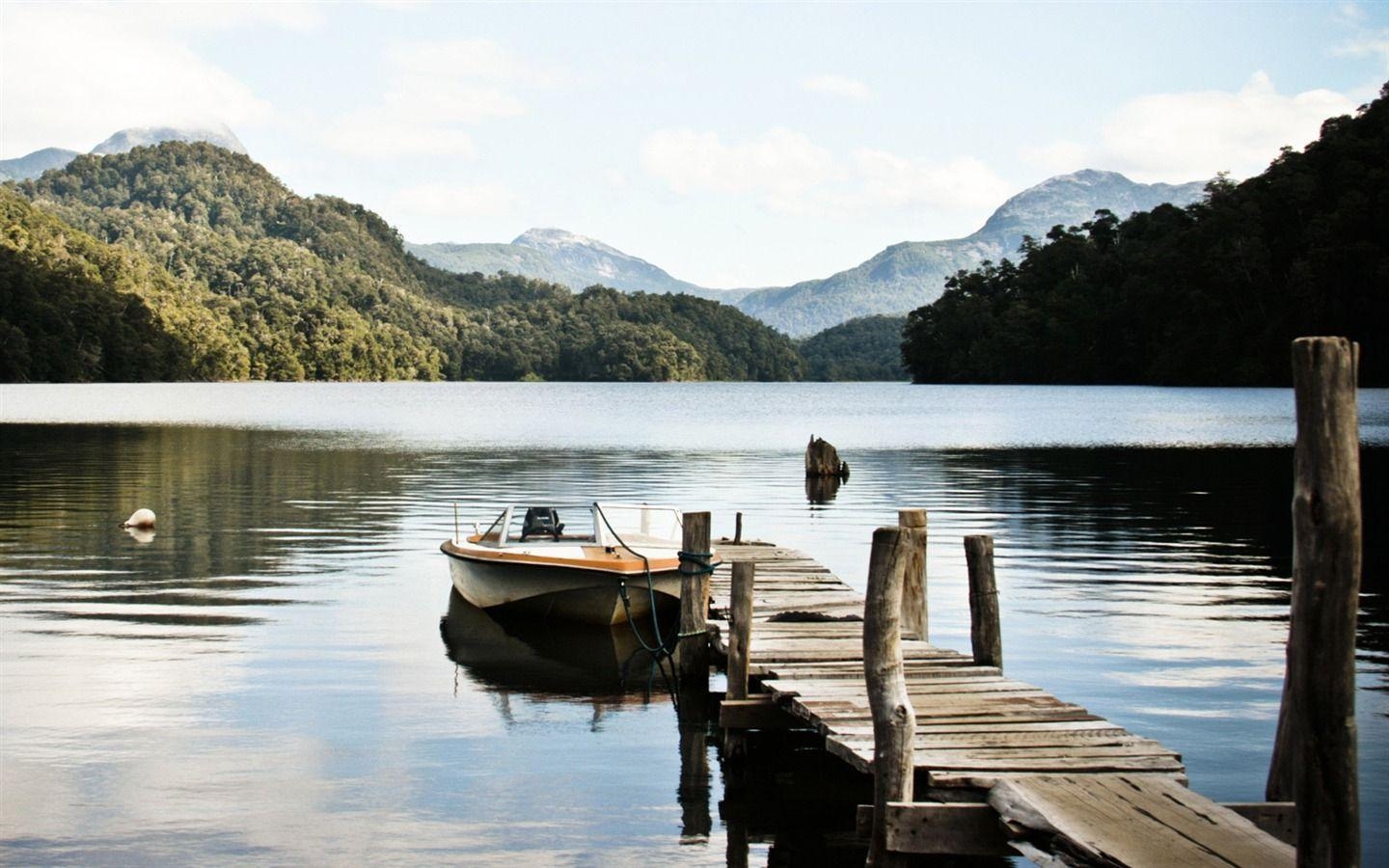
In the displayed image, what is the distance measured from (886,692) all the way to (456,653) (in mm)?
10172

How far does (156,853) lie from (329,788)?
1.94 m

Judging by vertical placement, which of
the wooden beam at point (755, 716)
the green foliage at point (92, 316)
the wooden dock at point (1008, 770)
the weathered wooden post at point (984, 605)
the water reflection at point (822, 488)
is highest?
the green foliage at point (92, 316)

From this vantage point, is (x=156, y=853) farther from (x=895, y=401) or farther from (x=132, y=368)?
(x=132, y=368)

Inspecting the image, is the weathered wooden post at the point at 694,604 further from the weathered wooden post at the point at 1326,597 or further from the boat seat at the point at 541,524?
the weathered wooden post at the point at 1326,597

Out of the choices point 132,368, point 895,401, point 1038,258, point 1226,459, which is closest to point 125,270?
point 132,368

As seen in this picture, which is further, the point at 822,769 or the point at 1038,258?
the point at 1038,258

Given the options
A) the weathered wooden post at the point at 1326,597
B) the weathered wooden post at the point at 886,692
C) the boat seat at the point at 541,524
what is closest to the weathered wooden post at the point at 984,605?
the weathered wooden post at the point at 886,692

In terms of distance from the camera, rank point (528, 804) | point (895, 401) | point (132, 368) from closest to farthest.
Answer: point (528, 804) < point (895, 401) < point (132, 368)

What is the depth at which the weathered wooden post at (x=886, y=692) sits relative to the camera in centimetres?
947

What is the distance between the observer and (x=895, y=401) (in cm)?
13538

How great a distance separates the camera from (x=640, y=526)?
20.4 meters

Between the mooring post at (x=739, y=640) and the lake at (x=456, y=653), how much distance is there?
1.12ft

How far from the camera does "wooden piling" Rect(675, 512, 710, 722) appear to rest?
16.1 meters

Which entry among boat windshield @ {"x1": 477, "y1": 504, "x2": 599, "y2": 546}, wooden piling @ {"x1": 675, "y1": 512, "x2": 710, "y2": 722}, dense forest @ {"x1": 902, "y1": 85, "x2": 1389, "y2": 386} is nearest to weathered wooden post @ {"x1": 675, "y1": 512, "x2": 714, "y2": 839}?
wooden piling @ {"x1": 675, "y1": 512, "x2": 710, "y2": 722}
